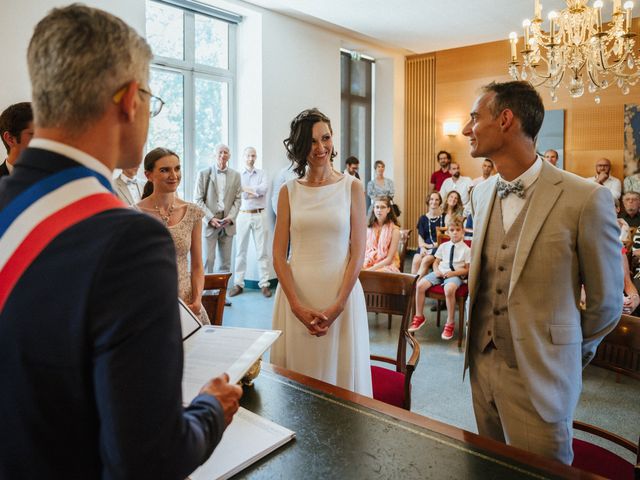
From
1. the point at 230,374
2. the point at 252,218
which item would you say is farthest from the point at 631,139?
the point at 230,374

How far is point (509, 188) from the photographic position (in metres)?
1.67

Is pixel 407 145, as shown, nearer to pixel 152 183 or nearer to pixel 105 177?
pixel 152 183

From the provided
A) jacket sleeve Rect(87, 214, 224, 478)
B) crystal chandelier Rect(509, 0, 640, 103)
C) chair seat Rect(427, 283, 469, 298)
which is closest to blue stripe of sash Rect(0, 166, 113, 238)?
jacket sleeve Rect(87, 214, 224, 478)

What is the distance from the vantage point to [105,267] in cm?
60

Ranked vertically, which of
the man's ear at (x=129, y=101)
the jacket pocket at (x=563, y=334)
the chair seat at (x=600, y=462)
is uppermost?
the man's ear at (x=129, y=101)

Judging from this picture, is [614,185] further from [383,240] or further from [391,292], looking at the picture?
[391,292]

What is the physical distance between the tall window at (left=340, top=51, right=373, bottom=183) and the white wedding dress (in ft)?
24.7

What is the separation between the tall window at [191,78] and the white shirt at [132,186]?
180 centimetres

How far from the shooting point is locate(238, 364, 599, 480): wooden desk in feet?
3.48

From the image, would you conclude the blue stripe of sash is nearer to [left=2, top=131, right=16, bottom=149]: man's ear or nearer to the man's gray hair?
the man's gray hair

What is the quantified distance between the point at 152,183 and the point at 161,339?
2.42 meters

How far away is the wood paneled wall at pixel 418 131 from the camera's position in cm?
1030

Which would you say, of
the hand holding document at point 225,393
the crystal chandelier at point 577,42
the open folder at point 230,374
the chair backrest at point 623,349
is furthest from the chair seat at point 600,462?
the crystal chandelier at point 577,42

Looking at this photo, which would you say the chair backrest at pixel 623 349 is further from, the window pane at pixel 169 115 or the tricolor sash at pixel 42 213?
the window pane at pixel 169 115
